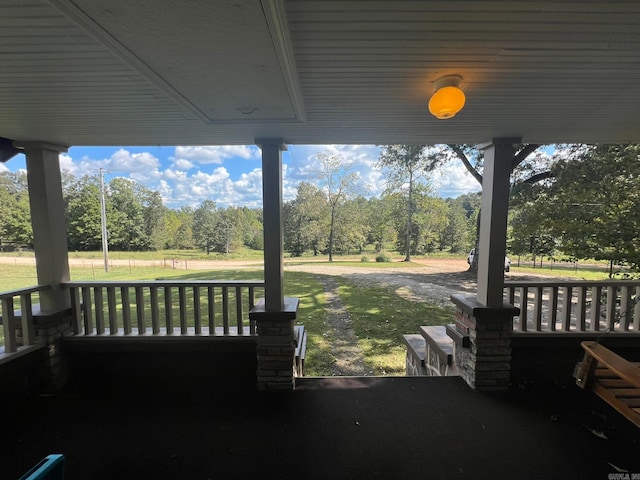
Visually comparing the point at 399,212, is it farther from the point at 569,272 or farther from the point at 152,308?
the point at 152,308

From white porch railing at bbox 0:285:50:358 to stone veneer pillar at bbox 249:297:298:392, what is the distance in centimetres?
232

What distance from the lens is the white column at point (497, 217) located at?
113 inches

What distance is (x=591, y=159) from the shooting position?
4.09 metres

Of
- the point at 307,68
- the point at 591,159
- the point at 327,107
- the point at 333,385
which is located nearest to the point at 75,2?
the point at 307,68

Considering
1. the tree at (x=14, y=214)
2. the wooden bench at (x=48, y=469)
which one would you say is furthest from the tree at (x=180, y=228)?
the wooden bench at (x=48, y=469)

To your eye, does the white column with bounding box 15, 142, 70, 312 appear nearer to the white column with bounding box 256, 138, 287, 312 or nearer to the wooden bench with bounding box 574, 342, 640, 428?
the white column with bounding box 256, 138, 287, 312

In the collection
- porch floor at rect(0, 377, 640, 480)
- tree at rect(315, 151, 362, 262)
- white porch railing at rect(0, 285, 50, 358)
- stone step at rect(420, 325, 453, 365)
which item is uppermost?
tree at rect(315, 151, 362, 262)

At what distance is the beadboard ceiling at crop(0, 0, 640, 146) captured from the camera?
1190mm

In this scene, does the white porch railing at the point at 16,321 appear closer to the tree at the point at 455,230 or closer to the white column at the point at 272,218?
the white column at the point at 272,218

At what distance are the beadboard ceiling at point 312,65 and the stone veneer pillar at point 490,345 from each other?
71.5 inches

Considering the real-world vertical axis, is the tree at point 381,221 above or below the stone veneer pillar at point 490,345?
above

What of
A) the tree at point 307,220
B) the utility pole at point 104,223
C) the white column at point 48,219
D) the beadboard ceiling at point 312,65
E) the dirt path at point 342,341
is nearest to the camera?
the beadboard ceiling at point 312,65

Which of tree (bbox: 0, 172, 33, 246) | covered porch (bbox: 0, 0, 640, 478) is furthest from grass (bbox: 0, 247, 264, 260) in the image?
covered porch (bbox: 0, 0, 640, 478)

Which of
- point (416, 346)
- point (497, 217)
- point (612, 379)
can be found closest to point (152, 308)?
point (416, 346)
